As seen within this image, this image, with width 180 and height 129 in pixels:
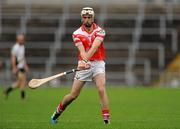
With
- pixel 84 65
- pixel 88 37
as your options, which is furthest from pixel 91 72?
pixel 88 37

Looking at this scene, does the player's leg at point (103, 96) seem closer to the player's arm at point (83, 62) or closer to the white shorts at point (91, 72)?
the white shorts at point (91, 72)

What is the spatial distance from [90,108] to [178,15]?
24378mm

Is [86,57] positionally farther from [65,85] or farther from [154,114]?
[65,85]

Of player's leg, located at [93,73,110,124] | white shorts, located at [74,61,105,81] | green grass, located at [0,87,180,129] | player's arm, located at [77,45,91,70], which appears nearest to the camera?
green grass, located at [0,87,180,129]

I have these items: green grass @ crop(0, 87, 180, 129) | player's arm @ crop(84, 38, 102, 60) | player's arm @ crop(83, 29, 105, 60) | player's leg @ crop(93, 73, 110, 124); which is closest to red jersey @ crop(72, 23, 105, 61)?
player's arm @ crop(83, 29, 105, 60)

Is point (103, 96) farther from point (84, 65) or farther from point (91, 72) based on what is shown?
point (84, 65)

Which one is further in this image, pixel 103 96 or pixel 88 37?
pixel 88 37

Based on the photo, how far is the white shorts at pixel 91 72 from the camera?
14.4m

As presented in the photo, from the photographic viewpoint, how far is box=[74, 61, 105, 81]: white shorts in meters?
14.4

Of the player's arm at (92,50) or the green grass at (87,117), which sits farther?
the player's arm at (92,50)

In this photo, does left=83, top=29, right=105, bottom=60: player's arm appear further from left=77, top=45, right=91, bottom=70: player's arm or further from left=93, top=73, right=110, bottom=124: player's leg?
left=93, top=73, right=110, bottom=124: player's leg

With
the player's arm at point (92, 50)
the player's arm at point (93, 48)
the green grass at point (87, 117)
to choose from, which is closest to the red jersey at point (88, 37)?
the player's arm at point (93, 48)

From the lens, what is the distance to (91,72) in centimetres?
1445

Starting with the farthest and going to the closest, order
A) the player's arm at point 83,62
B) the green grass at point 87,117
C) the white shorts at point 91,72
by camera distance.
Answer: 1. the white shorts at point 91,72
2. the player's arm at point 83,62
3. the green grass at point 87,117
